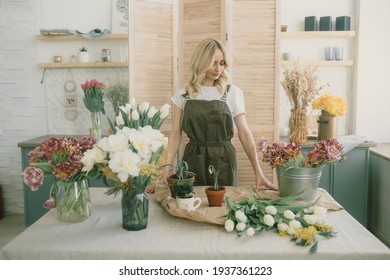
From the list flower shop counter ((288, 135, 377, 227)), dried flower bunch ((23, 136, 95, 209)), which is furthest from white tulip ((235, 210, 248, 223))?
flower shop counter ((288, 135, 377, 227))

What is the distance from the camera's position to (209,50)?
2.52m

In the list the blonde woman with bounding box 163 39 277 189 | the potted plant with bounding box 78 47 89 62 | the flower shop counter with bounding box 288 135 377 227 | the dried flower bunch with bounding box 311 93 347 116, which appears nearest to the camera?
the blonde woman with bounding box 163 39 277 189

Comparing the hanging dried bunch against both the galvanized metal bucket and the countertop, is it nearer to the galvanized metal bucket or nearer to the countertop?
the countertop

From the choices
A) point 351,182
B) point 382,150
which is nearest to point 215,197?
point 351,182

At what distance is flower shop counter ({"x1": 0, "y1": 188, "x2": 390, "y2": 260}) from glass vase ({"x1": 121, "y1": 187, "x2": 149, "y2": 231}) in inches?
1.1

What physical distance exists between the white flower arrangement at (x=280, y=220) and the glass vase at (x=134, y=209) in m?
0.34

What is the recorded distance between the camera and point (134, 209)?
1.63m

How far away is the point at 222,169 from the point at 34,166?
145 centimetres

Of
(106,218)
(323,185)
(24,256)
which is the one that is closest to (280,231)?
(106,218)

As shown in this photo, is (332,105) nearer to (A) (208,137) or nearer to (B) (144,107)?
(A) (208,137)

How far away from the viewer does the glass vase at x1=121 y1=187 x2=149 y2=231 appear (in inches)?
64.2

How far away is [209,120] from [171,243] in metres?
1.35

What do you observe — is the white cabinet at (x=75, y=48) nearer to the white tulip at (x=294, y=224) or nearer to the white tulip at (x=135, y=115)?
the white tulip at (x=135, y=115)

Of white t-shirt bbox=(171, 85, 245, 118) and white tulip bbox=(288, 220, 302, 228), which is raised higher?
white t-shirt bbox=(171, 85, 245, 118)
